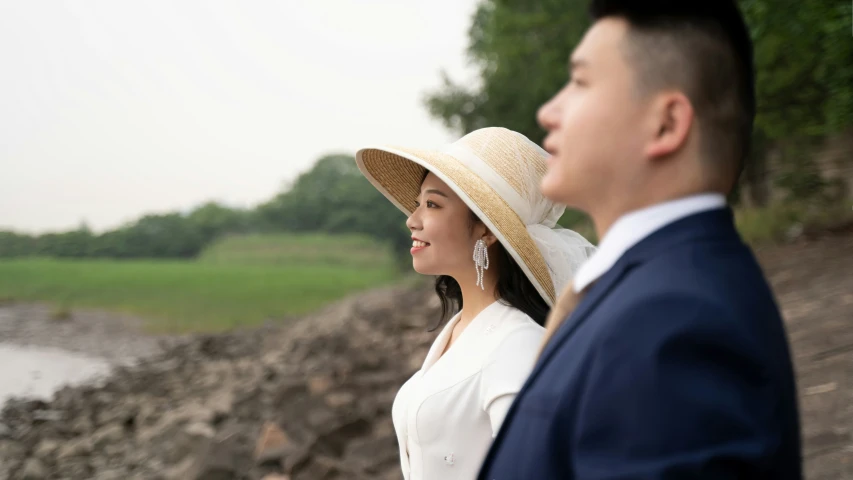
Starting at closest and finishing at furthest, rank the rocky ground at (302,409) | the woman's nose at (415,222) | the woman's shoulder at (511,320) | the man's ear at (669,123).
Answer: the man's ear at (669,123), the woman's shoulder at (511,320), the woman's nose at (415,222), the rocky ground at (302,409)

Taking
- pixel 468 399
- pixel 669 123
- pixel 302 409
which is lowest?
pixel 302 409

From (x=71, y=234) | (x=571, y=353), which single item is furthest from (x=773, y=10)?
(x=71, y=234)

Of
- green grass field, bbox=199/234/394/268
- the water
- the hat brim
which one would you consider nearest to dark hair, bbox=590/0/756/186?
the hat brim

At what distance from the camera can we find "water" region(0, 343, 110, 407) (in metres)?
15.2

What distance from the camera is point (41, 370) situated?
57.6 feet

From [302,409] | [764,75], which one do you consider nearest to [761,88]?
[764,75]

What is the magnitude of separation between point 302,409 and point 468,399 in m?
5.97

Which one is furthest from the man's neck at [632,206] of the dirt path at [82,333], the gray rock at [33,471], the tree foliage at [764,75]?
the dirt path at [82,333]

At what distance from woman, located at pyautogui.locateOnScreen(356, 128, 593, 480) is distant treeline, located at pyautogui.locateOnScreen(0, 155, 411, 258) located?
2587 cm

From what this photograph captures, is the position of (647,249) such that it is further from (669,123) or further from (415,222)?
(415,222)

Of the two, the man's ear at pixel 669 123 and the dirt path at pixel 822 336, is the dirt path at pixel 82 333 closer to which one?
the dirt path at pixel 822 336

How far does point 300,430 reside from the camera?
22.7 feet

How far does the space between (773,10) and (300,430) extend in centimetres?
623

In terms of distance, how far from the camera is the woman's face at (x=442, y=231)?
195 cm
